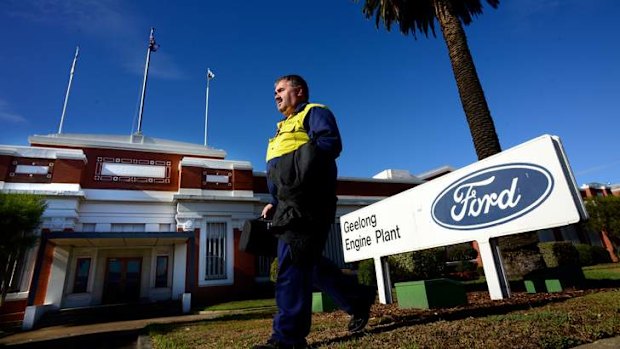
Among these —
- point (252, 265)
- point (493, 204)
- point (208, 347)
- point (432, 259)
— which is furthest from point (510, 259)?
point (252, 265)

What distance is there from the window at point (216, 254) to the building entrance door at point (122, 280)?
3.42m

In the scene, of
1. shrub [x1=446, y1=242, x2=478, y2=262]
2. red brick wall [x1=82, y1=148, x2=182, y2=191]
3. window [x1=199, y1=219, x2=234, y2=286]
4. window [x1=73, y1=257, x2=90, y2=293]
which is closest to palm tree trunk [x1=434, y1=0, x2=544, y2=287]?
window [x1=199, y1=219, x2=234, y2=286]

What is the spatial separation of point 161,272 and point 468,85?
48.6ft

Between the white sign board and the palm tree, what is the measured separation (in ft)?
12.7

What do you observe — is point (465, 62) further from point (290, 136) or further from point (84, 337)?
point (84, 337)

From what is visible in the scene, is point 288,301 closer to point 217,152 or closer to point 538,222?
point 538,222

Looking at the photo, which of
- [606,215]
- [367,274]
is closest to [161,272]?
[367,274]

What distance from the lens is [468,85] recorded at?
8859 millimetres

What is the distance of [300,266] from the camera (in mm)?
2232

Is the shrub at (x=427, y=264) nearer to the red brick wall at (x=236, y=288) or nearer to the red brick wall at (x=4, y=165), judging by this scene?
the red brick wall at (x=236, y=288)

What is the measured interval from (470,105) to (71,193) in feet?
49.3

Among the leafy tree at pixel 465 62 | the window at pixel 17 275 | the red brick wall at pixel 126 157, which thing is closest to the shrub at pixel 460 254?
the leafy tree at pixel 465 62

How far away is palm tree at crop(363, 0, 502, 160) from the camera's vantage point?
26.8 ft

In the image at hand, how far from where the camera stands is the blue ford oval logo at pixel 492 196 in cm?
367
